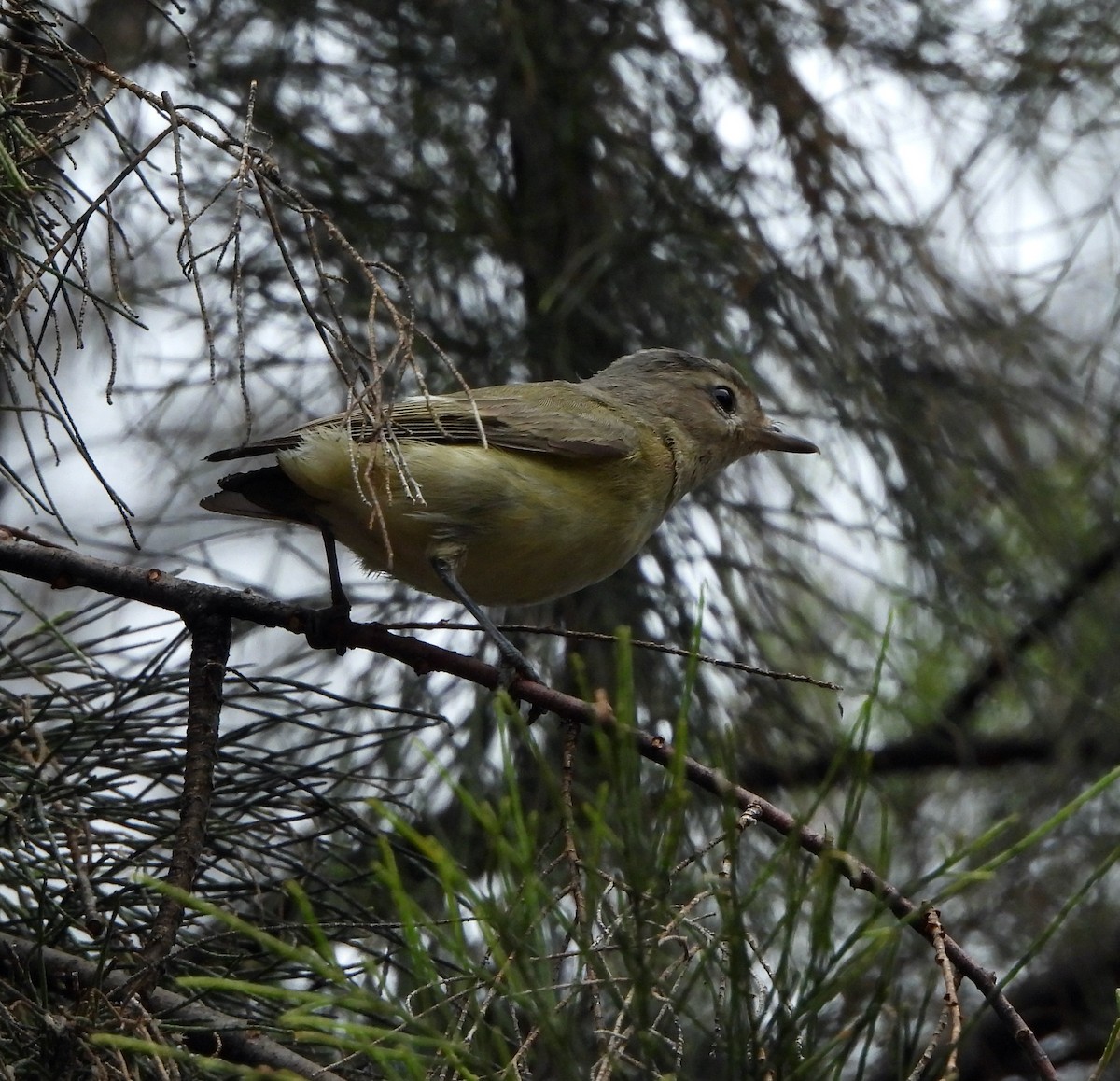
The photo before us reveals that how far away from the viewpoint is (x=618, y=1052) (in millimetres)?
1438

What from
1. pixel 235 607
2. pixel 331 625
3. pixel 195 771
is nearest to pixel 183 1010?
pixel 195 771

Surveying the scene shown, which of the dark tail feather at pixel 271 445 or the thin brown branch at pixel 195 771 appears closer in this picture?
the thin brown branch at pixel 195 771

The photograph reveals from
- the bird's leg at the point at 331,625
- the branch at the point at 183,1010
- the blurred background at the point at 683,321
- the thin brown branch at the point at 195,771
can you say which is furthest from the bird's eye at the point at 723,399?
the branch at the point at 183,1010

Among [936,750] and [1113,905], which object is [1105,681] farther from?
[1113,905]

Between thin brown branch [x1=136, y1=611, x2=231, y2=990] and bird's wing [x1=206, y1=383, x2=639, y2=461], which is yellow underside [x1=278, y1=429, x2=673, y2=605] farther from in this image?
thin brown branch [x1=136, y1=611, x2=231, y2=990]

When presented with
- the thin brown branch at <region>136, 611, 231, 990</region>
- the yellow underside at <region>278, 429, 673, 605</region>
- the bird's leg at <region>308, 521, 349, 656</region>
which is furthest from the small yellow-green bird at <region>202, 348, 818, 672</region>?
the thin brown branch at <region>136, 611, 231, 990</region>

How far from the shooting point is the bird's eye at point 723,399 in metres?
4.02

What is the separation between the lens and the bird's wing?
3.36 m

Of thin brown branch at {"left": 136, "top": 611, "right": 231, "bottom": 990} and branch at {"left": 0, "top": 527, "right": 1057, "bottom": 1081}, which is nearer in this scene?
thin brown branch at {"left": 136, "top": 611, "right": 231, "bottom": 990}

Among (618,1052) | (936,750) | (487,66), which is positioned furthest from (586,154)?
(618,1052)

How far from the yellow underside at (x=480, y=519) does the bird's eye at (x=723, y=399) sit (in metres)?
0.75

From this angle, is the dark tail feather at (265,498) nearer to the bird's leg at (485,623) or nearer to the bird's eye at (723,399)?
the bird's leg at (485,623)

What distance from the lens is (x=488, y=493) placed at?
322 cm

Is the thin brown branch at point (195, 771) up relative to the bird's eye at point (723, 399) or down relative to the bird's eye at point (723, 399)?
down
